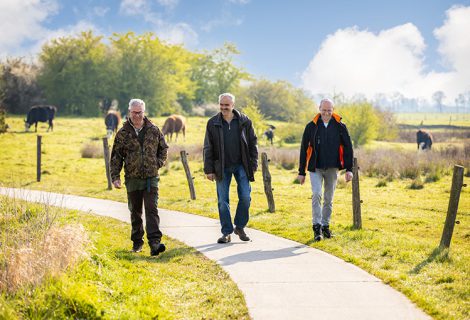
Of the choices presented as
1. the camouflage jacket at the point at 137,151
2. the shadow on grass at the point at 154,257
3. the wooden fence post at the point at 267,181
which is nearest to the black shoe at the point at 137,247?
the shadow on grass at the point at 154,257

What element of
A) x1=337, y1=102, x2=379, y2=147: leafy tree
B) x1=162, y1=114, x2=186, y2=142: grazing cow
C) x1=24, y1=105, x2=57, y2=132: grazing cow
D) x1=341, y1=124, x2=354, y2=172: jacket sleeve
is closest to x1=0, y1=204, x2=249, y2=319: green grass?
x1=341, y1=124, x2=354, y2=172: jacket sleeve

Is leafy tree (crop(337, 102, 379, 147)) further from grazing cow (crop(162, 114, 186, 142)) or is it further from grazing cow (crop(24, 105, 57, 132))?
grazing cow (crop(24, 105, 57, 132))

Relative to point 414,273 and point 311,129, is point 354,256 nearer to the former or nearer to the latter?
point 414,273

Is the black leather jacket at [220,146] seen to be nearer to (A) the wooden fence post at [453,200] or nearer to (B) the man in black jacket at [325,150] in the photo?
(B) the man in black jacket at [325,150]

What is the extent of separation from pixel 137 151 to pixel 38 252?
237 centimetres

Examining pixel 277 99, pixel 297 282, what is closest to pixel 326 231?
pixel 297 282

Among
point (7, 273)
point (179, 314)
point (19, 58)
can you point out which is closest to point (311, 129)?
point (179, 314)

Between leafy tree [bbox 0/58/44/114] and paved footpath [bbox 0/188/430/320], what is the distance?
51037mm

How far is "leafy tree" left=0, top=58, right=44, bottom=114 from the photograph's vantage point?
55.8 meters

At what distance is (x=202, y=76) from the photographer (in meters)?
90.1

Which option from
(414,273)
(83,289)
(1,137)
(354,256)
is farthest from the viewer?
(1,137)

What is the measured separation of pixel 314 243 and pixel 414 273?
2.04 metres

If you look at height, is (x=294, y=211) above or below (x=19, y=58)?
below

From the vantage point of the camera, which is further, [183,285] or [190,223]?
[190,223]
